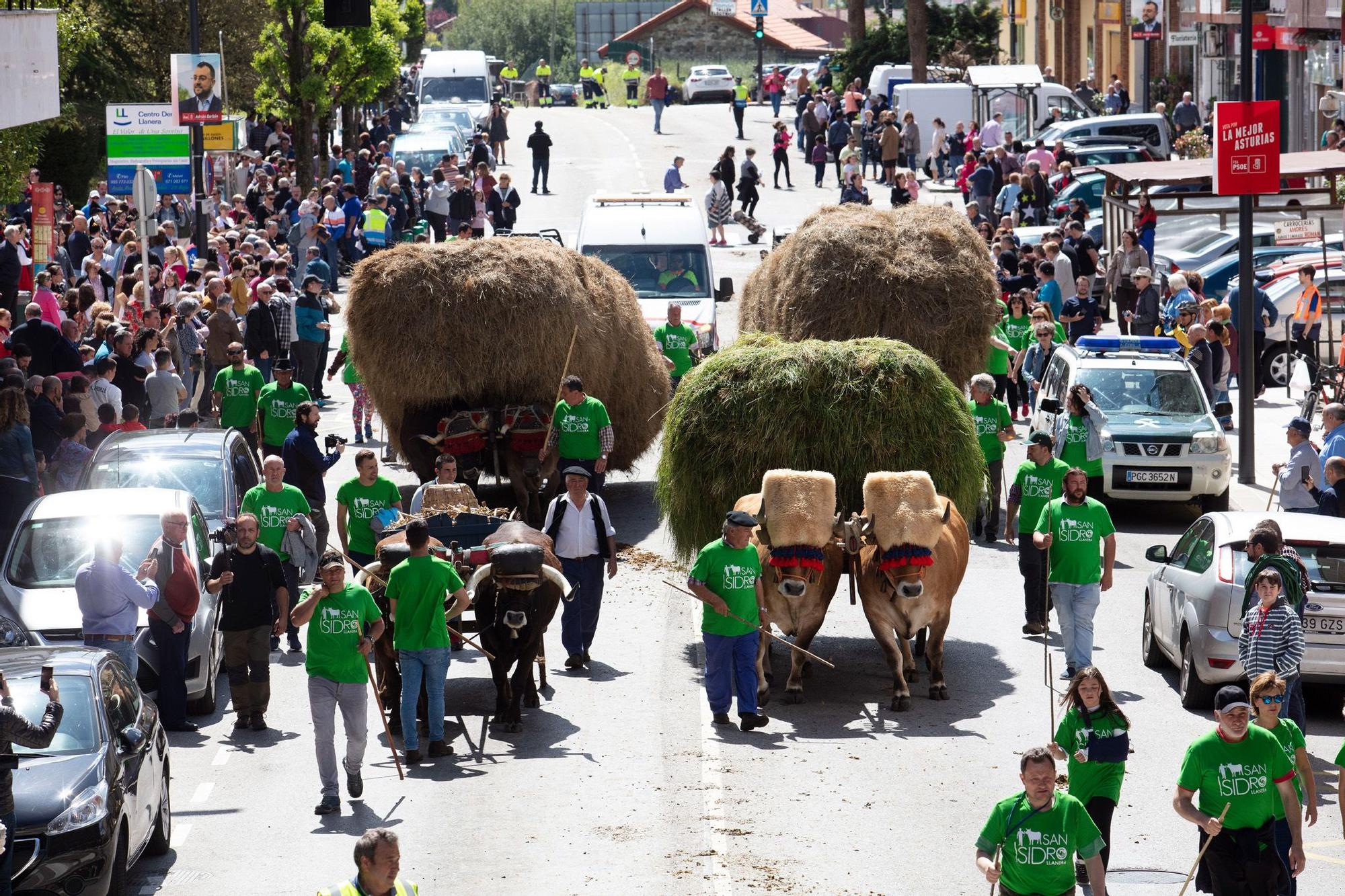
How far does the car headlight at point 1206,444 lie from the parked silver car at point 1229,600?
5674 mm

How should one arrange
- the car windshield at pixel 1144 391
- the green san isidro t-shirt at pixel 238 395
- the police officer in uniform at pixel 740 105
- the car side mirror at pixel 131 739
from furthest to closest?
the police officer in uniform at pixel 740 105, the car windshield at pixel 1144 391, the green san isidro t-shirt at pixel 238 395, the car side mirror at pixel 131 739

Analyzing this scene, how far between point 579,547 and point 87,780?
5715mm

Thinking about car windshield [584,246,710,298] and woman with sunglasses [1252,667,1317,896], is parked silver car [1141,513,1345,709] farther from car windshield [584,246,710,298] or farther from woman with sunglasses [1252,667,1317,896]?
car windshield [584,246,710,298]

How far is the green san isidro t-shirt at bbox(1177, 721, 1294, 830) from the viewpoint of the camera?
9.26 meters

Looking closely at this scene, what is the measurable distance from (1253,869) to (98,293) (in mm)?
19712

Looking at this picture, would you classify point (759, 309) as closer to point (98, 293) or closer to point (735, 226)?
point (98, 293)

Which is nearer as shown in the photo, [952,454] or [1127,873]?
[1127,873]

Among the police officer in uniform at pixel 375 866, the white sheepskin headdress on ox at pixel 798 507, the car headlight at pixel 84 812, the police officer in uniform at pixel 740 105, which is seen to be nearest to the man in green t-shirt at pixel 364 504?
the white sheepskin headdress on ox at pixel 798 507

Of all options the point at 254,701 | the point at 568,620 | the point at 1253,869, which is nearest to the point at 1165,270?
the point at 568,620

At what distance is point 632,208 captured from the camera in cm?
2652

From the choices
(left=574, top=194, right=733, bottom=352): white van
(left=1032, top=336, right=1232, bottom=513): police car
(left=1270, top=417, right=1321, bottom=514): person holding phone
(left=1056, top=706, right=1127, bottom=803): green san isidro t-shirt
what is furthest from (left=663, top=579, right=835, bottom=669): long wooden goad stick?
(left=574, top=194, right=733, bottom=352): white van

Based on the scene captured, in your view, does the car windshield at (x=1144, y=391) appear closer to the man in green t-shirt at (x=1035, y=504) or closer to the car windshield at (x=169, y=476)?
the man in green t-shirt at (x=1035, y=504)

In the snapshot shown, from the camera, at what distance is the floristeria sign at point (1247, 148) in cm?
2127

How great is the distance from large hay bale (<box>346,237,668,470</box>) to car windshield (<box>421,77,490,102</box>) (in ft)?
134
